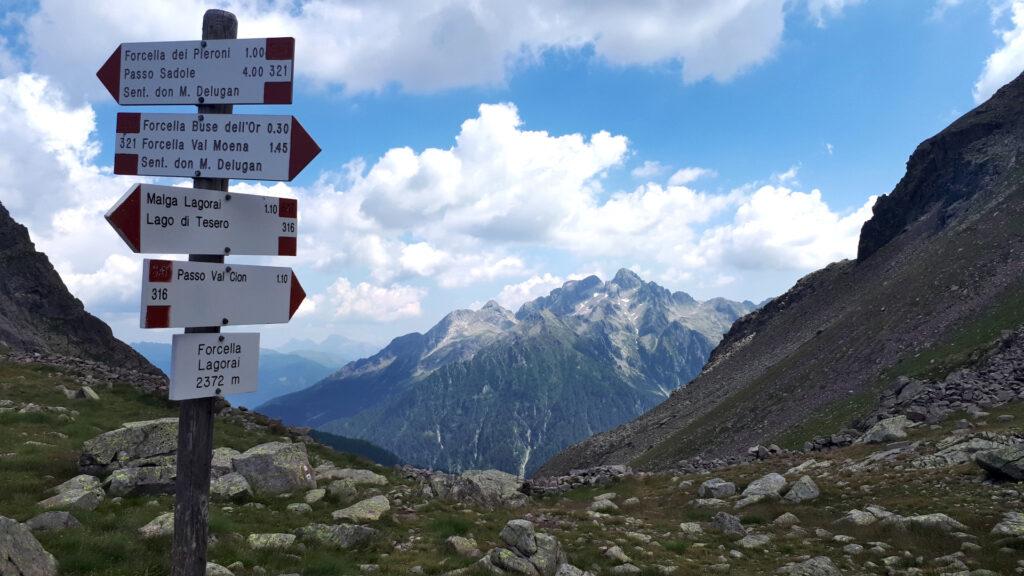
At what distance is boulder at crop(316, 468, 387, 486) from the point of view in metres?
21.6

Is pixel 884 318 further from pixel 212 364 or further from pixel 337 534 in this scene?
pixel 212 364

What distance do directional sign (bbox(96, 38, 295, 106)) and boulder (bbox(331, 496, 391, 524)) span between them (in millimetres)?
12962

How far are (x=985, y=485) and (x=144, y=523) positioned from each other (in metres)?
25.9

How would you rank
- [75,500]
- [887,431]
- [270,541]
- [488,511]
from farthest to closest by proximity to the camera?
1. [887,431]
2. [488,511]
3. [75,500]
4. [270,541]

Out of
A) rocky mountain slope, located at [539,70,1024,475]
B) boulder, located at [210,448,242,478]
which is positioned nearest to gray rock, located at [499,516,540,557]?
boulder, located at [210,448,242,478]

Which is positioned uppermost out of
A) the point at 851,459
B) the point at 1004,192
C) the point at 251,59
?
the point at 1004,192

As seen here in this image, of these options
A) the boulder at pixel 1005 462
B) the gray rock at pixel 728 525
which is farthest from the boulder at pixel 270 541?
the boulder at pixel 1005 462

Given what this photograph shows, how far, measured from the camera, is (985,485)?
1827 cm

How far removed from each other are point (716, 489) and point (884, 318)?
39.7m

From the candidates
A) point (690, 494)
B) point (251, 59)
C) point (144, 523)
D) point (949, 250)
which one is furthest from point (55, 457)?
point (949, 250)

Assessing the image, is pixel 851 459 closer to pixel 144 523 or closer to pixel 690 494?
pixel 690 494

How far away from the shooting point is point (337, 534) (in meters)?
13.9

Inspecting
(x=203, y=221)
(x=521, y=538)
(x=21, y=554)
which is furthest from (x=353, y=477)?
(x=203, y=221)

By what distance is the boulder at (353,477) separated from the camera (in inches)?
852
